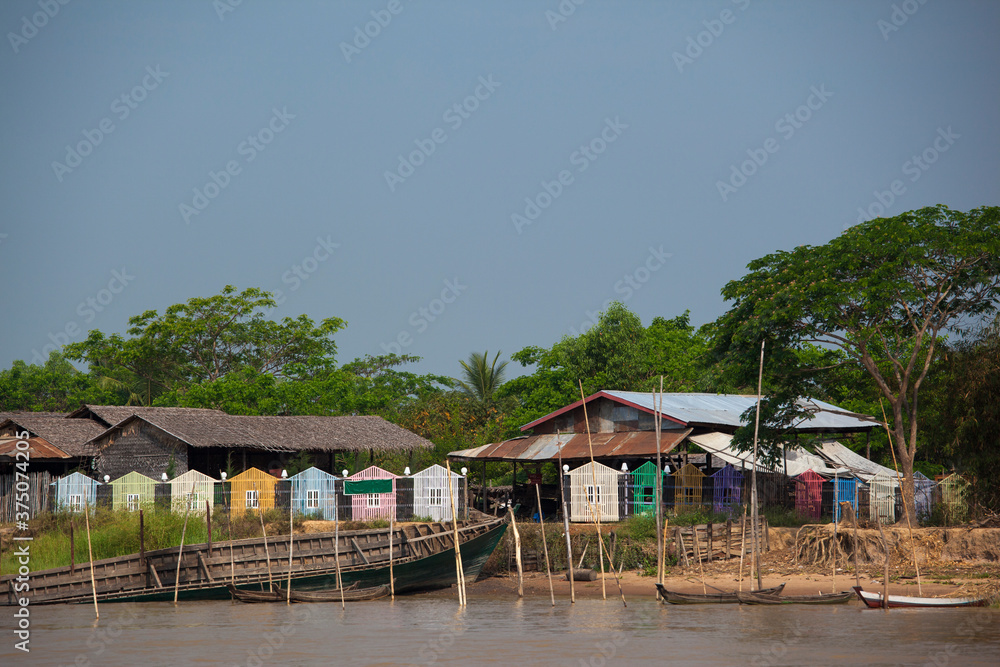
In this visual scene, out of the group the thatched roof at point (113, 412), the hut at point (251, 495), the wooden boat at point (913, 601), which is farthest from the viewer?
the thatched roof at point (113, 412)

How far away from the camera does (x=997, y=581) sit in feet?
65.4

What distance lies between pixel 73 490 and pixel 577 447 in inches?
576

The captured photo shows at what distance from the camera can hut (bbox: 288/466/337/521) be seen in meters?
27.3

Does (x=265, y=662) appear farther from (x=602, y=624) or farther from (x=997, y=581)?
(x=997, y=581)

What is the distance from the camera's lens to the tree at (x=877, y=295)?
76.3 feet

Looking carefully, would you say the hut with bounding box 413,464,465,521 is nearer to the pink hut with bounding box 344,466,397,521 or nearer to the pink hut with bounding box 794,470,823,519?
the pink hut with bounding box 344,466,397,521

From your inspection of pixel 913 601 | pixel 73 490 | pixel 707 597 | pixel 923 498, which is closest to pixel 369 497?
pixel 73 490

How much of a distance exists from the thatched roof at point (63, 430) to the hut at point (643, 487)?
63.8ft

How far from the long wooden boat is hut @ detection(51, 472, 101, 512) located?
670 centimetres

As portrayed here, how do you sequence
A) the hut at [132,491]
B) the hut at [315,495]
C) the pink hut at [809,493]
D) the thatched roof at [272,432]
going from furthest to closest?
the thatched roof at [272,432] → the hut at [132,491] → the hut at [315,495] → the pink hut at [809,493]

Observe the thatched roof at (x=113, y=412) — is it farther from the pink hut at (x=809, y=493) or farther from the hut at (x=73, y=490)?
the pink hut at (x=809, y=493)

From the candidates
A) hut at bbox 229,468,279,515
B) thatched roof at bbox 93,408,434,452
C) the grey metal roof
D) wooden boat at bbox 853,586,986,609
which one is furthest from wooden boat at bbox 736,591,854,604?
thatched roof at bbox 93,408,434,452

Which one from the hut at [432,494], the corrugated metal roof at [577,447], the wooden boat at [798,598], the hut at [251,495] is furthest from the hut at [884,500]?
the hut at [251,495]

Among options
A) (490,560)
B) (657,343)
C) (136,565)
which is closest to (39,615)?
(136,565)
